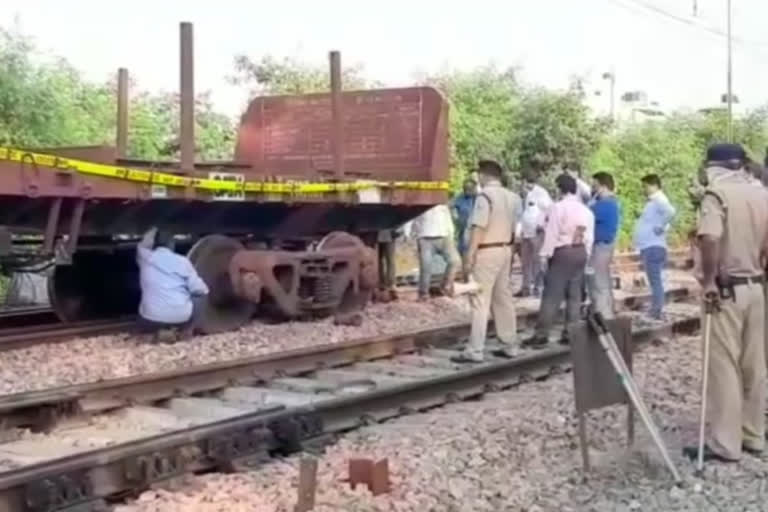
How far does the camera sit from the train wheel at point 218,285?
12312 mm

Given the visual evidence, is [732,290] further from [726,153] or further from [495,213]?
[495,213]

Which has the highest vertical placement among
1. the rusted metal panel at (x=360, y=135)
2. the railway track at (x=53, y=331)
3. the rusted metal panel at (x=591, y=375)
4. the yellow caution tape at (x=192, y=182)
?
the rusted metal panel at (x=360, y=135)

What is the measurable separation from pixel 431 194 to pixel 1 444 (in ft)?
29.2

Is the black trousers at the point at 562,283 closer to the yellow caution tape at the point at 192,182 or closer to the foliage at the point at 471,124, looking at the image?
the yellow caution tape at the point at 192,182

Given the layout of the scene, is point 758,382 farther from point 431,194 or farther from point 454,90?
point 454,90

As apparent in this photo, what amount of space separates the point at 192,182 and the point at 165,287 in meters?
1.09

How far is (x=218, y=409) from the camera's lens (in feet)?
27.2

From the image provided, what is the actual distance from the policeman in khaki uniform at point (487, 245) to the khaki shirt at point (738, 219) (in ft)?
12.5

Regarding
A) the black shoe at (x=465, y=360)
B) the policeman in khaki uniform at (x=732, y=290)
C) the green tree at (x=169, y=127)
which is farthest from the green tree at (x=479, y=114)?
the policeman in khaki uniform at (x=732, y=290)

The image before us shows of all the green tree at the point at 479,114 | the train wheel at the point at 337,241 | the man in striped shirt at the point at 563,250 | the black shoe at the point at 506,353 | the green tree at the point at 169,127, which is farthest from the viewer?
the green tree at the point at 479,114

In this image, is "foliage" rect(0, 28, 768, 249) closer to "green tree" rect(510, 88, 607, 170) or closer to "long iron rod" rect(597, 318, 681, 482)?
"green tree" rect(510, 88, 607, 170)

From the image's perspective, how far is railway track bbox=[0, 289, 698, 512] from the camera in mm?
6133

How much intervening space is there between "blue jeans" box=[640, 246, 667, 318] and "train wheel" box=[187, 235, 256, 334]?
5.01 m

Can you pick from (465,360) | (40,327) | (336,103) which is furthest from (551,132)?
(465,360)
